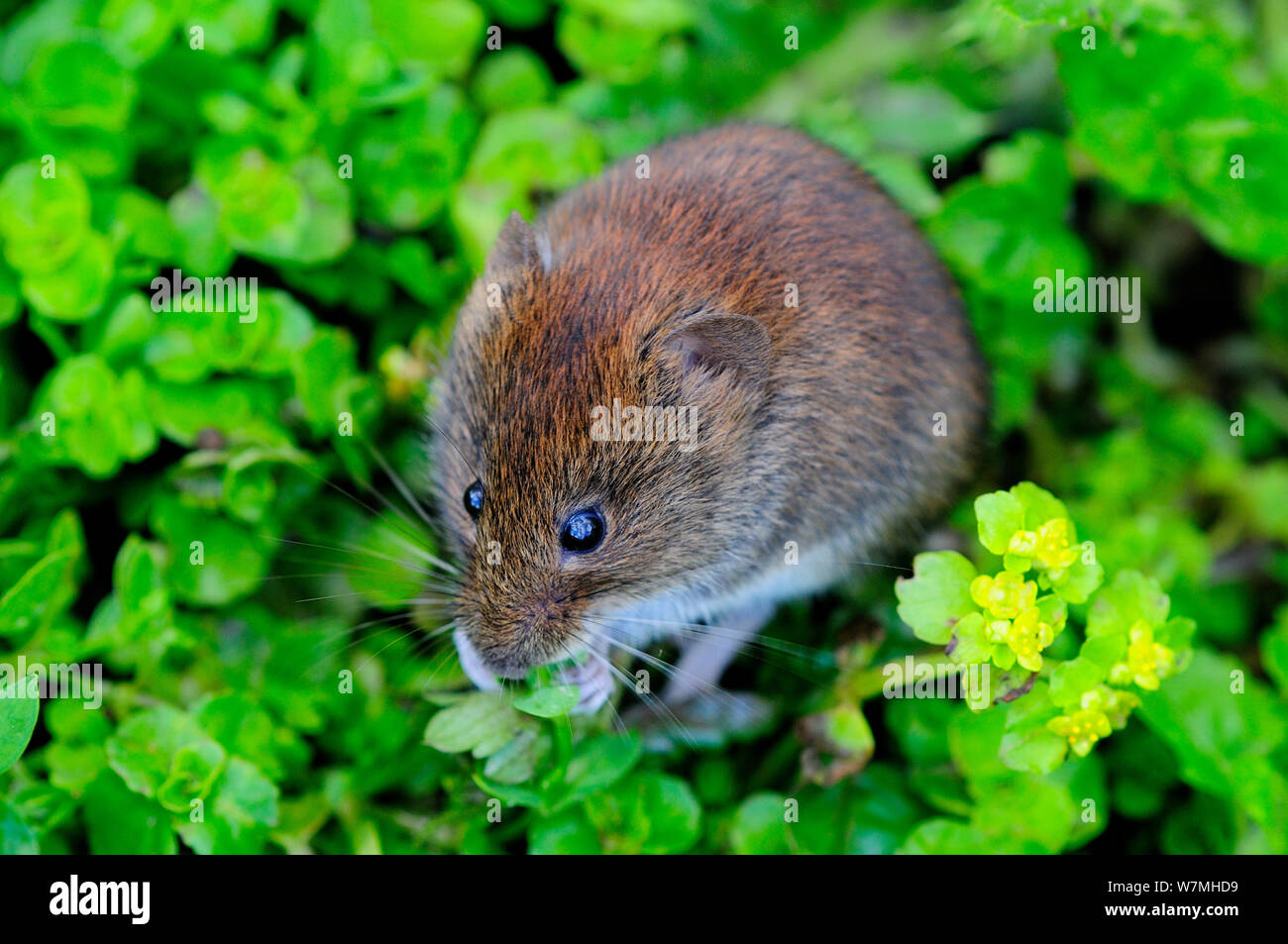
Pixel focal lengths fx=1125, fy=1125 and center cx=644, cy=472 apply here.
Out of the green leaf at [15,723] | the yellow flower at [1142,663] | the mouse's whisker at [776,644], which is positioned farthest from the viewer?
the mouse's whisker at [776,644]

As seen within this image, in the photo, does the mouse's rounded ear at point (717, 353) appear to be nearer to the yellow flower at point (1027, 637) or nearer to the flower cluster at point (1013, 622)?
the flower cluster at point (1013, 622)

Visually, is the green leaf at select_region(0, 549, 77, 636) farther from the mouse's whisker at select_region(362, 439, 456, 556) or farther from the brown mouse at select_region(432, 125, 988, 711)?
the brown mouse at select_region(432, 125, 988, 711)

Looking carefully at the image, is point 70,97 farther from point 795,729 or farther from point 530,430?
point 795,729

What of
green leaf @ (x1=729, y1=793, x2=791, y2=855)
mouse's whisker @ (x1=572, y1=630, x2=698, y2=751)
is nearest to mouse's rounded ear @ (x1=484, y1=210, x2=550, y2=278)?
mouse's whisker @ (x1=572, y1=630, x2=698, y2=751)

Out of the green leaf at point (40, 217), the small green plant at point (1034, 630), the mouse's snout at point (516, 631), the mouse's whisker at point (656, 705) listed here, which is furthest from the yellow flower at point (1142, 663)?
the green leaf at point (40, 217)

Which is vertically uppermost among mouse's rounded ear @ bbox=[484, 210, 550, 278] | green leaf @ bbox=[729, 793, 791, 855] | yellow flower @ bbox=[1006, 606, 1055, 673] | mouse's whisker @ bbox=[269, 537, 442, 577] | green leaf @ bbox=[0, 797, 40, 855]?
mouse's rounded ear @ bbox=[484, 210, 550, 278]

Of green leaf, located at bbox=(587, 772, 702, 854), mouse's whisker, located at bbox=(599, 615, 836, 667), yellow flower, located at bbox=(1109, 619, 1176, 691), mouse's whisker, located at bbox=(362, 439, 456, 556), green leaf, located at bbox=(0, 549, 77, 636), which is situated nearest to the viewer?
yellow flower, located at bbox=(1109, 619, 1176, 691)

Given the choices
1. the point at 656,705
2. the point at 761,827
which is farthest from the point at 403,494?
the point at 761,827

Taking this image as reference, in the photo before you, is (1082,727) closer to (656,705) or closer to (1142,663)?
(1142,663)
